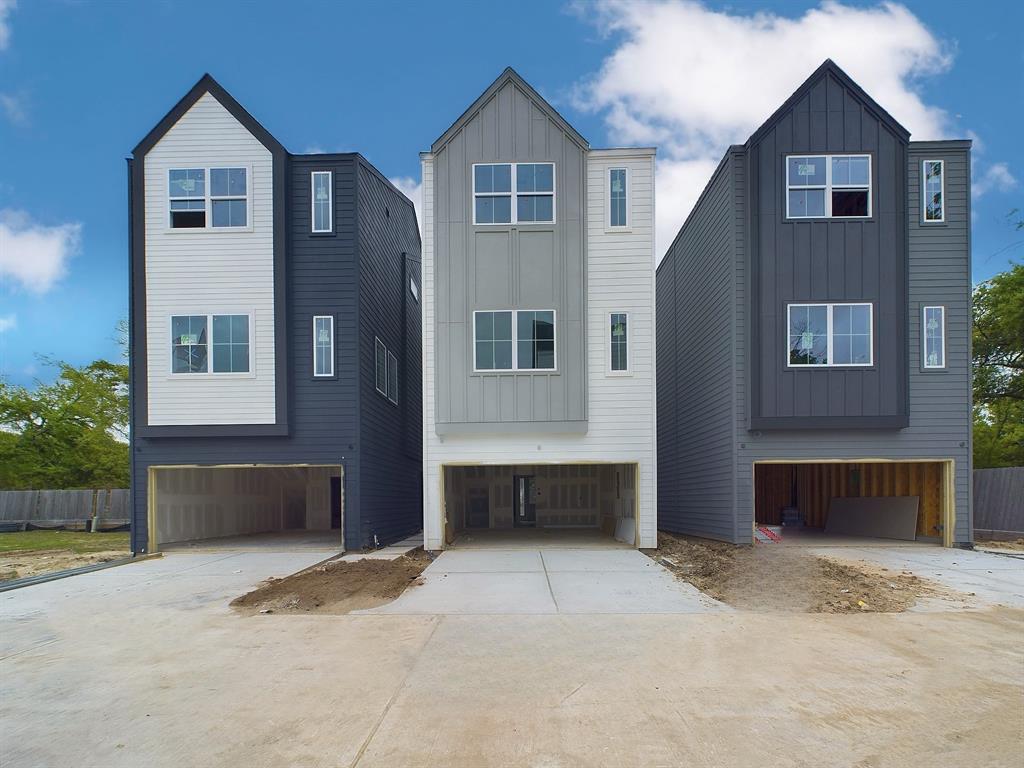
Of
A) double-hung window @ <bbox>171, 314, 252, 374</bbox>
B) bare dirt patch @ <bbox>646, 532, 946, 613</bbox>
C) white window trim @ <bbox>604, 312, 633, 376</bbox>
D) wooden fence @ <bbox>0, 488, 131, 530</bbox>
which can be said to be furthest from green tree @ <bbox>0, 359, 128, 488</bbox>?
bare dirt patch @ <bbox>646, 532, 946, 613</bbox>

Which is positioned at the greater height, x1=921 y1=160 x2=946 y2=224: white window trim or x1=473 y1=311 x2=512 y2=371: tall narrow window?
x1=921 y1=160 x2=946 y2=224: white window trim

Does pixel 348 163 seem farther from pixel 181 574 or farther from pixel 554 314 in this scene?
pixel 181 574

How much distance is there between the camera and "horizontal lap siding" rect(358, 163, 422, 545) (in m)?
14.6

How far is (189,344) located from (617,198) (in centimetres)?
953

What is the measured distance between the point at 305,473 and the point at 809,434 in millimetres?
14620

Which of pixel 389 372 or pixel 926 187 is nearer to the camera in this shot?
pixel 926 187

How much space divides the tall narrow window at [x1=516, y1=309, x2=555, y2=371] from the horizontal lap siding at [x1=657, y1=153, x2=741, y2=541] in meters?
3.80

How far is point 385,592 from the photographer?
366 inches

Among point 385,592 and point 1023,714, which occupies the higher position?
point 1023,714

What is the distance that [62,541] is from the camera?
19000mm

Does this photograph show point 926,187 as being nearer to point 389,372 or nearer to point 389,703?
point 389,372

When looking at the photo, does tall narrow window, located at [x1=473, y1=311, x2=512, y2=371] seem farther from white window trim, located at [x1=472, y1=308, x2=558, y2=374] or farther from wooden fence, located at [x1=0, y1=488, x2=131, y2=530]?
wooden fence, located at [x1=0, y1=488, x2=131, y2=530]

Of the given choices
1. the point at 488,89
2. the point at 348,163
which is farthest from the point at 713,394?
the point at 348,163

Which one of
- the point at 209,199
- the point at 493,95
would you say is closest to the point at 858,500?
the point at 493,95
